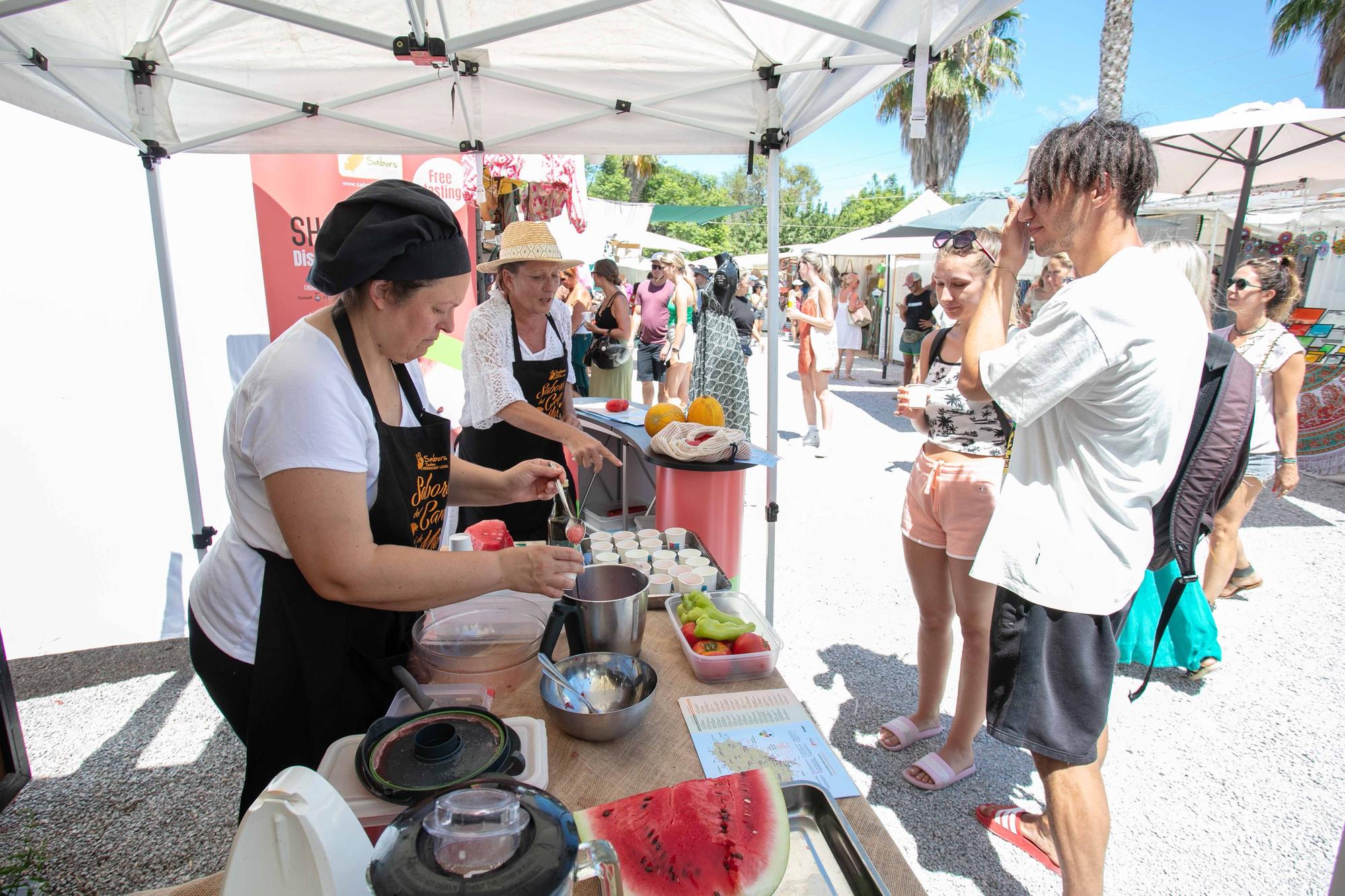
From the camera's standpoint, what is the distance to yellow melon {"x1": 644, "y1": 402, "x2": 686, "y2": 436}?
3195 mm

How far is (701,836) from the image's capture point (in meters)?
0.90

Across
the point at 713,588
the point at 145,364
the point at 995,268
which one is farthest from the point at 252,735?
the point at 145,364

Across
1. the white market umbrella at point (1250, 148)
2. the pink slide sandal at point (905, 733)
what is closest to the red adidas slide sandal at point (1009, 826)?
the pink slide sandal at point (905, 733)

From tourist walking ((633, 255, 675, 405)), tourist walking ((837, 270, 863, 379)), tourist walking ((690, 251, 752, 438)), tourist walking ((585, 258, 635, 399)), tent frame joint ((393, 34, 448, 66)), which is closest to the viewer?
tent frame joint ((393, 34, 448, 66))

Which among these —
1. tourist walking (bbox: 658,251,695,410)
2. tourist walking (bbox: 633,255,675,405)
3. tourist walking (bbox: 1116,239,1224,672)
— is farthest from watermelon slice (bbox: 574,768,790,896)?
tourist walking (bbox: 633,255,675,405)

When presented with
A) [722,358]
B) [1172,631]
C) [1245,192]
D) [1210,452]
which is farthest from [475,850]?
[1245,192]

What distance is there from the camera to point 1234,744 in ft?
9.25

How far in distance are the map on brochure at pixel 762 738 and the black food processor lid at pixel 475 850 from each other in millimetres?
617

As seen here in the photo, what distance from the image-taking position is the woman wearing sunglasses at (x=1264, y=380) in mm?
3650

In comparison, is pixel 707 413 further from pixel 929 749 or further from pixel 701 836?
pixel 701 836

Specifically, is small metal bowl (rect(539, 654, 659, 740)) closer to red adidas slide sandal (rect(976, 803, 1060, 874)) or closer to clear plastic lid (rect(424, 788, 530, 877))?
clear plastic lid (rect(424, 788, 530, 877))

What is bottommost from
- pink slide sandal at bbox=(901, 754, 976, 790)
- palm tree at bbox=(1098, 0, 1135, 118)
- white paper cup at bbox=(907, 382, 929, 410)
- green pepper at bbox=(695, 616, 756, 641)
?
pink slide sandal at bbox=(901, 754, 976, 790)

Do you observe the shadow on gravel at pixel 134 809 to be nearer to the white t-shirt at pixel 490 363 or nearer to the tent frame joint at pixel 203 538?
the tent frame joint at pixel 203 538

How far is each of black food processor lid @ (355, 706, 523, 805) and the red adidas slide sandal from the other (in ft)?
6.67
